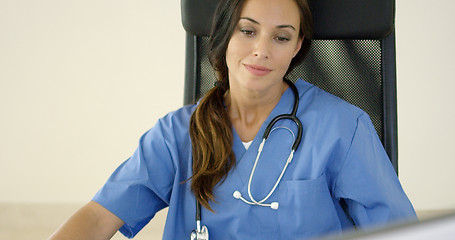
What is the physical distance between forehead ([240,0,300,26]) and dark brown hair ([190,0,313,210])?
2 centimetres

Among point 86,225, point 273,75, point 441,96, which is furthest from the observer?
point 441,96

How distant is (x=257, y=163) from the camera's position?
1.16 meters

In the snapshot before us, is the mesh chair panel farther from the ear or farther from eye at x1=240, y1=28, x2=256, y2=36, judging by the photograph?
eye at x1=240, y1=28, x2=256, y2=36

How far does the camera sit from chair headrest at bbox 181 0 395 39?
1189mm

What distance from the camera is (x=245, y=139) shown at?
4.01ft

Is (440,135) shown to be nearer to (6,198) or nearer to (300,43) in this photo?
(300,43)

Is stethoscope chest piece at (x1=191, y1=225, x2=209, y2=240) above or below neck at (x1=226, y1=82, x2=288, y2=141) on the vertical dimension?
below

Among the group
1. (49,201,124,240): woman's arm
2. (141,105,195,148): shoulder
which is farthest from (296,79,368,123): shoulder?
(49,201,124,240): woman's arm

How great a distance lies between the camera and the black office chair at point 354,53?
1.20m

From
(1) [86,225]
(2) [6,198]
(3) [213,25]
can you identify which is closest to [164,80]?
(2) [6,198]

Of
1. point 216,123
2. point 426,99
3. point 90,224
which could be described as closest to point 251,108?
point 216,123

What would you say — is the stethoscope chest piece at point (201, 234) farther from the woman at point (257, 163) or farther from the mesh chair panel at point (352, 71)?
the mesh chair panel at point (352, 71)

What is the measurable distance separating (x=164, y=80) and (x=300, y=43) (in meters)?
1.90

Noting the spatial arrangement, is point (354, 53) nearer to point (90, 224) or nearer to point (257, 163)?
point (257, 163)
